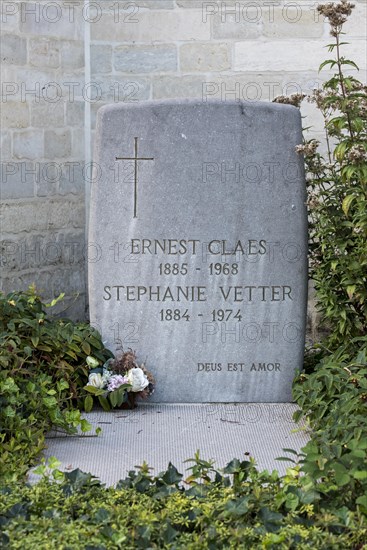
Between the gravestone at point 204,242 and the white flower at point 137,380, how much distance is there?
232mm

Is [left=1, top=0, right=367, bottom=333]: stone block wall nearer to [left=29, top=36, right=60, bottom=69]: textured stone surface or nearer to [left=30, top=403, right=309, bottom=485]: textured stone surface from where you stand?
[left=29, top=36, right=60, bottom=69]: textured stone surface

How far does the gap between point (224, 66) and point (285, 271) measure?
2.77 m

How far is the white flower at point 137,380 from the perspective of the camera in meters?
5.25

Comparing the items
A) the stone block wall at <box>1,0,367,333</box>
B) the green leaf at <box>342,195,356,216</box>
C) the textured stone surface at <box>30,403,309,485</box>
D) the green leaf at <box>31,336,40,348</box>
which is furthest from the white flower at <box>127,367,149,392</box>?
the stone block wall at <box>1,0,367,333</box>

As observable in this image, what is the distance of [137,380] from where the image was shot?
17.3 ft

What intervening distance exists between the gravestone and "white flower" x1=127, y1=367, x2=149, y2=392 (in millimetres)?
232

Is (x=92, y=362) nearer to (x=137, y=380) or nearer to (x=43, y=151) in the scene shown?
(x=137, y=380)

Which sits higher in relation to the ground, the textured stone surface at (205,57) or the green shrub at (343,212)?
the textured stone surface at (205,57)

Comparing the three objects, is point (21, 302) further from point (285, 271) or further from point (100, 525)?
point (100, 525)

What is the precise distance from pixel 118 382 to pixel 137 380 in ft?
0.33

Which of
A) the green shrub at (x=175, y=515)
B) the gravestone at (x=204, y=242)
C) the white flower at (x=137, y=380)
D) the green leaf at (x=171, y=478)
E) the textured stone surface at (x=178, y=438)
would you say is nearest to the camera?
the green shrub at (x=175, y=515)

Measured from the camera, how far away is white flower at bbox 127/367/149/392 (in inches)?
207

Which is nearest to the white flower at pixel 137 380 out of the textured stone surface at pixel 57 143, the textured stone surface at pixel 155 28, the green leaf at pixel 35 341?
the green leaf at pixel 35 341

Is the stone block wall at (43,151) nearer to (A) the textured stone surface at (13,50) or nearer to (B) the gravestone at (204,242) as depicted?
(A) the textured stone surface at (13,50)
